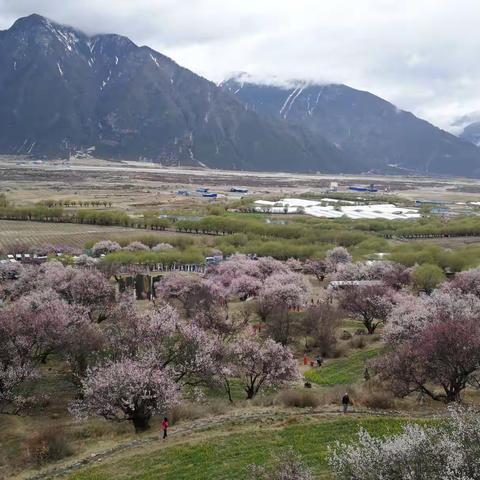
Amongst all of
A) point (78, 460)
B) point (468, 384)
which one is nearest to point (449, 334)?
point (468, 384)

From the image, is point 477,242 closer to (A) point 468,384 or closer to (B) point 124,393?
(A) point 468,384

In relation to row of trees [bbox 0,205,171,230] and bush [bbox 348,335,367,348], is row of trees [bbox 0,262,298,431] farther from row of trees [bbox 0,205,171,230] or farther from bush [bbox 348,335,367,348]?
row of trees [bbox 0,205,171,230]

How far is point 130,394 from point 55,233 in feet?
301

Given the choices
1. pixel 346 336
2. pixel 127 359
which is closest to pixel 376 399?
pixel 127 359

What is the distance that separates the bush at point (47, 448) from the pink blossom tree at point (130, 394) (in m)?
2.31

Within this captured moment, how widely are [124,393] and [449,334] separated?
55.8 ft

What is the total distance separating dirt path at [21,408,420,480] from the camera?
20.8 m

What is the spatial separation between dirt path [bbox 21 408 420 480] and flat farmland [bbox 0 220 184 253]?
7429 centimetres

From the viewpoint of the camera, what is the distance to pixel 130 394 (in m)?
25.0

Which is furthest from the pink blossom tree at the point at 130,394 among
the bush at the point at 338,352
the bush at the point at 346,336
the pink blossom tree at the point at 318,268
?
the pink blossom tree at the point at 318,268

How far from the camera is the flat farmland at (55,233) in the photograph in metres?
99.0

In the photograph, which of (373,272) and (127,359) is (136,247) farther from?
(127,359)

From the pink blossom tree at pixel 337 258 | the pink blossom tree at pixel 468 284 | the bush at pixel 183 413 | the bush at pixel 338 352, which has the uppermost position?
the pink blossom tree at pixel 468 284

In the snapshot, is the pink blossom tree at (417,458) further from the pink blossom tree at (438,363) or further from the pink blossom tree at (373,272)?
the pink blossom tree at (373,272)
